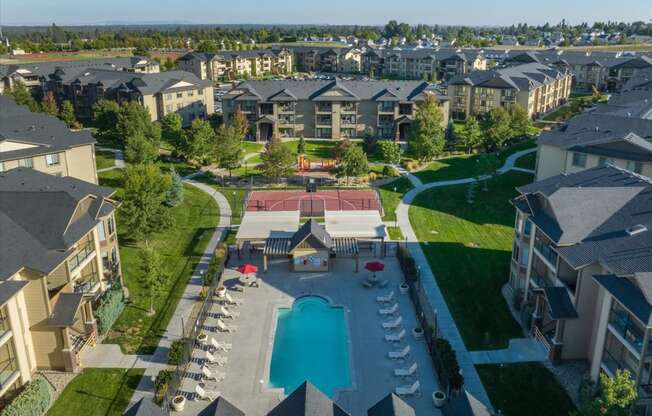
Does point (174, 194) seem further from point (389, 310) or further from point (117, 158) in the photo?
point (389, 310)

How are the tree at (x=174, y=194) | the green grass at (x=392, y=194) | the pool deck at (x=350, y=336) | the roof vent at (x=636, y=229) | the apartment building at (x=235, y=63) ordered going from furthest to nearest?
the apartment building at (x=235, y=63) < the tree at (x=174, y=194) < the green grass at (x=392, y=194) < the roof vent at (x=636, y=229) < the pool deck at (x=350, y=336)

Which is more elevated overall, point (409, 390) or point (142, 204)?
point (142, 204)

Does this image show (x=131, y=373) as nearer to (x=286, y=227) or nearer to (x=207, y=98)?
(x=286, y=227)

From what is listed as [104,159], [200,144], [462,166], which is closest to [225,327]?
[200,144]

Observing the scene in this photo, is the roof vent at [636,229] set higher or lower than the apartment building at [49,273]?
higher

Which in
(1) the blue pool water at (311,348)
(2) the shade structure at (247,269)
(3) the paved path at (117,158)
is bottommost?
(1) the blue pool water at (311,348)

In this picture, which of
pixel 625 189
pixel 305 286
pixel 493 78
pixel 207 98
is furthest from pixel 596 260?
pixel 207 98

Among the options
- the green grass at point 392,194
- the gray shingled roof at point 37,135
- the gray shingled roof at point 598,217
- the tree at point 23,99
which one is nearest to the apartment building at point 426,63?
the green grass at point 392,194

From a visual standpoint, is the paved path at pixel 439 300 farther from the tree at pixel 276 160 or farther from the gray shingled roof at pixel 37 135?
the gray shingled roof at pixel 37 135
